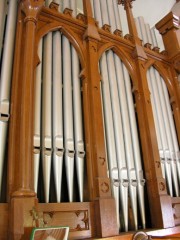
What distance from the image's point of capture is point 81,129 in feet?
10.3

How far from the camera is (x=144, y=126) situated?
3.75 metres

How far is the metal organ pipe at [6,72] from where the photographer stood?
2.54m

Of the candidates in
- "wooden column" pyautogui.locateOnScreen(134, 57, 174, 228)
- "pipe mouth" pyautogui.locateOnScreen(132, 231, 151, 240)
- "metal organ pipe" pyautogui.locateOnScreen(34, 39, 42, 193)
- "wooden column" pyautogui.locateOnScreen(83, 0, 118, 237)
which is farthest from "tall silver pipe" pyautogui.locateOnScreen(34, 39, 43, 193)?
"wooden column" pyautogui.locateOnScreen(134, 57, 174, 228)

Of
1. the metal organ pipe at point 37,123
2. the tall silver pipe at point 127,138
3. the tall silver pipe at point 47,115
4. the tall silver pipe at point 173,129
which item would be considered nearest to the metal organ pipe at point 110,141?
the tall silver pipe at point 127,138

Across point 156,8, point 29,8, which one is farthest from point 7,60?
point 156,8

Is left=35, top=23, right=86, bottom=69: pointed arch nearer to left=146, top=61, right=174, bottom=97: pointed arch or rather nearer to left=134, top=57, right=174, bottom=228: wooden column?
left=134, top=57, right=174, bottom=228: wooden column

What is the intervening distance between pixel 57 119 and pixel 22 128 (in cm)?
53

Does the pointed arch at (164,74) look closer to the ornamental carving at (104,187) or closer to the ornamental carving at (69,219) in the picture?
the ornamental carving at (104,187)

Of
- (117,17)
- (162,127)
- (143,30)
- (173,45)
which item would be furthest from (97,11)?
(162,127)

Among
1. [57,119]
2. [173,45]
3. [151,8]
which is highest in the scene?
[151,8]

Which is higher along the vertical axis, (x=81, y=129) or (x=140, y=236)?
(x=81, y=129)

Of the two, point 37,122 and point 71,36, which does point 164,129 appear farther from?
point 37,122

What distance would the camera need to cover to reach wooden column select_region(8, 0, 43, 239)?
2186 millimetres

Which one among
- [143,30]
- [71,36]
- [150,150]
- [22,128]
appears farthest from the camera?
[143,30]
